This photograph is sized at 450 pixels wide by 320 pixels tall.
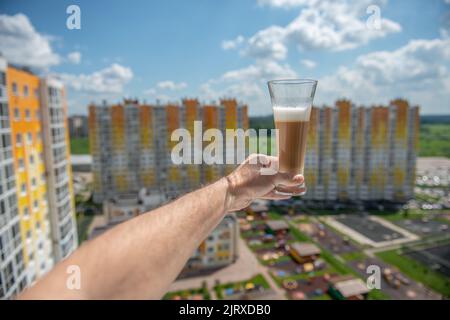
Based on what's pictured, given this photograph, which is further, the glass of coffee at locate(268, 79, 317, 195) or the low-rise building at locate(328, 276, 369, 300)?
the low-rise building at locate(328, 276, 369, 300)

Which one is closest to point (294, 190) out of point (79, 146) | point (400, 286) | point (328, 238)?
point (400, 286)

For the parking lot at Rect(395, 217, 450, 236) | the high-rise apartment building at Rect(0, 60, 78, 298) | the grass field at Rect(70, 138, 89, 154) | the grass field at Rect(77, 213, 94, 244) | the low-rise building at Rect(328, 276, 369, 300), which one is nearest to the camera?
the high-rise apartment building at Rect(0, 60, 78, 298)

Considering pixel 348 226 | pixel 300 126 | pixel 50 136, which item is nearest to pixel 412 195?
pixel 348 226

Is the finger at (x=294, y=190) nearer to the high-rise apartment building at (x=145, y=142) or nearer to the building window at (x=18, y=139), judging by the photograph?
the building window at (x=18, y=139)

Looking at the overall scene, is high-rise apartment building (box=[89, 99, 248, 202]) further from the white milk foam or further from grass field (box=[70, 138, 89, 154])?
grass field (box=[70, 138, 89, 154])

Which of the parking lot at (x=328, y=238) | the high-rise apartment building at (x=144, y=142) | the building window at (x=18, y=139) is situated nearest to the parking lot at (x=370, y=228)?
the parking lot at (x=328, y=238)

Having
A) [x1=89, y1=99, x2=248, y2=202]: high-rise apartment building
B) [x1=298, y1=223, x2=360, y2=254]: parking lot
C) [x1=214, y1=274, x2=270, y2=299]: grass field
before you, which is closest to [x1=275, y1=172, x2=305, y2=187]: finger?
[x1=214, y1=274, x2=270, y2=299]: grass field

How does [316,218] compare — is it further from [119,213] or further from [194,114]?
[119,213]
